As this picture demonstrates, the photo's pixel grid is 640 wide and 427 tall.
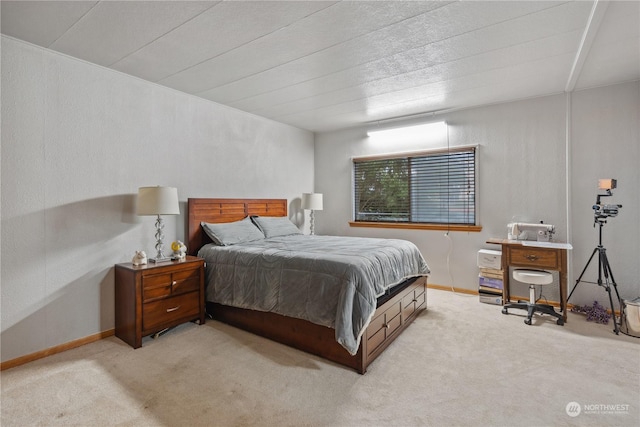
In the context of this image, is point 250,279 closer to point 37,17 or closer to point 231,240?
point 231,240

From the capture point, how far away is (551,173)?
378 cm

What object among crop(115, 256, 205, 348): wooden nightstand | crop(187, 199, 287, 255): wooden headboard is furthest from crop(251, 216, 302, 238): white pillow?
crop(115, 256, 205, 348): wooden nightstand

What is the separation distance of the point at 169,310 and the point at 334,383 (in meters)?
1.74

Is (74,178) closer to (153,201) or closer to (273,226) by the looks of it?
(153,201)

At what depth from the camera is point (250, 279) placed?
9.67 feet

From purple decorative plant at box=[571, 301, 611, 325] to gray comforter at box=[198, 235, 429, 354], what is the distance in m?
1.77

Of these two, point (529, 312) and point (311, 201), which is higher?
point (311, 201)

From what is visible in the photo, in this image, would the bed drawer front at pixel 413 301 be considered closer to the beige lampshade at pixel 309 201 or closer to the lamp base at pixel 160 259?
the beige lampshade at pixel 309 201

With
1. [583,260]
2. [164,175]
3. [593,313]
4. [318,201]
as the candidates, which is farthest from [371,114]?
[593,313]

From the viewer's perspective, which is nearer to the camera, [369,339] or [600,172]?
[369,339]

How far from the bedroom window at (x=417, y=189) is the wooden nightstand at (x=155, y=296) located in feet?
9.62

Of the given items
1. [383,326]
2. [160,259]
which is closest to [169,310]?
[160,259]

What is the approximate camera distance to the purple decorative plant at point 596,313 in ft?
10.6

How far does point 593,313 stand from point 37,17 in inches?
222
